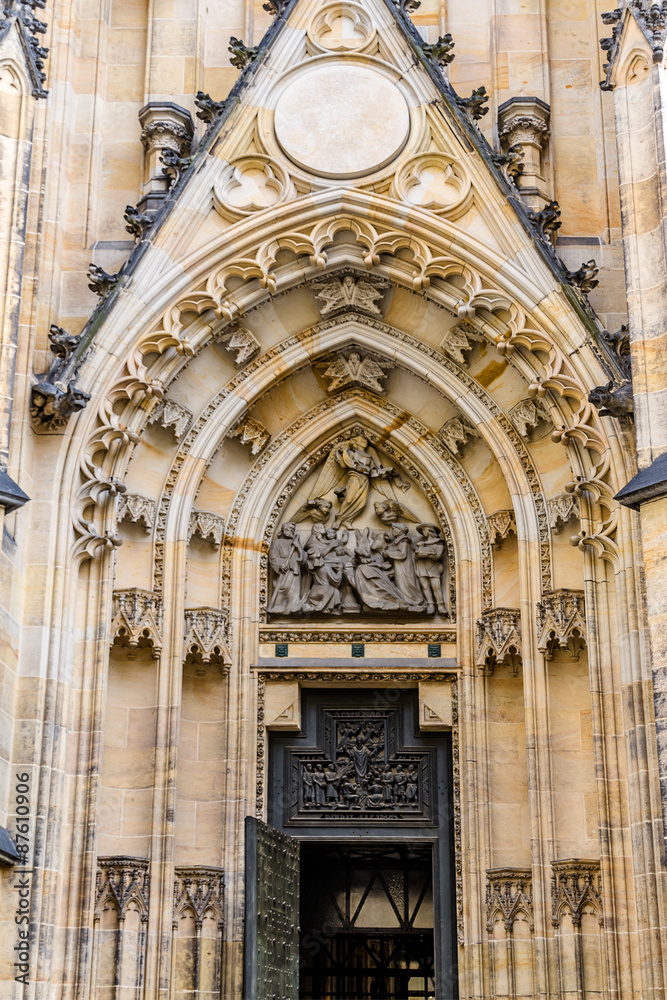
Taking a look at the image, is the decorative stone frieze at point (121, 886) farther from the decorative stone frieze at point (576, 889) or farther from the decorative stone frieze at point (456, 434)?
the decorative stone frieze at point (456, 434)

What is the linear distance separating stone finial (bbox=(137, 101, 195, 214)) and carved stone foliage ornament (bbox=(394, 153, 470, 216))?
179cm

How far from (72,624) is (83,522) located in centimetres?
74

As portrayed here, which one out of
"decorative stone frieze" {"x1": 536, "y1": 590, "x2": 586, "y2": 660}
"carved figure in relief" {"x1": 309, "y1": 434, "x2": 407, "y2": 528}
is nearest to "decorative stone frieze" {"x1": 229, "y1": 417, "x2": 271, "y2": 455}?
Answer: "carved figure in relief" {"x1": 309, "y1": 434, "x2": 407, "y2": 528}

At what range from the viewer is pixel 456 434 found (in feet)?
40.7

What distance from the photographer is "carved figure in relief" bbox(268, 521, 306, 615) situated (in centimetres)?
1212

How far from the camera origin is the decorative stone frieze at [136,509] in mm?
11539

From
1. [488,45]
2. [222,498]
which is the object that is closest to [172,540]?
[222,498]

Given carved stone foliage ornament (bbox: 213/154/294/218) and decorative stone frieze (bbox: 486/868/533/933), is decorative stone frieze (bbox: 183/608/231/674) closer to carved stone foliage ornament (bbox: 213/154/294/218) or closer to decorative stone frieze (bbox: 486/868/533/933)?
decorative stone frieze (bbox: 486/868/533/933)

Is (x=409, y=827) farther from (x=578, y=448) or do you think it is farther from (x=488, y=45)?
(x=488, y=45)

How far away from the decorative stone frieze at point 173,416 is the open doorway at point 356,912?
339cm

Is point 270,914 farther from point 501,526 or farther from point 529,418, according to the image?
point 529,418

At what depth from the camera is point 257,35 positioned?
512 inches

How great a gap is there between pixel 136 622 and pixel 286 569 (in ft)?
4.85

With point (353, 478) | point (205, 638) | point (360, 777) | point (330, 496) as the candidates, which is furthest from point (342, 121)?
point (360, 777)
